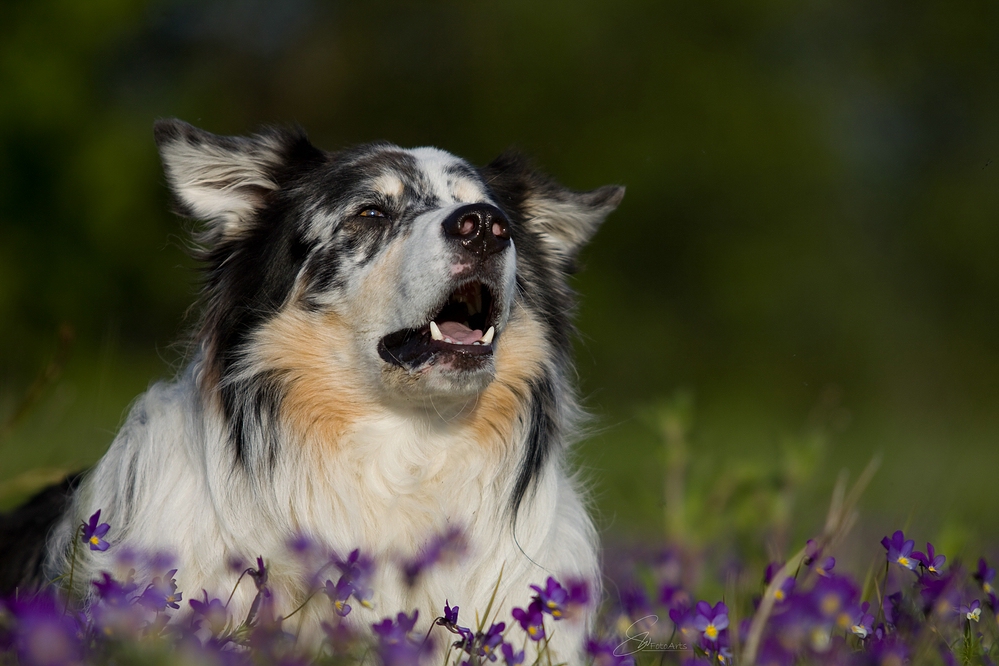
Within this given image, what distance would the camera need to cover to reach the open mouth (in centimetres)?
351

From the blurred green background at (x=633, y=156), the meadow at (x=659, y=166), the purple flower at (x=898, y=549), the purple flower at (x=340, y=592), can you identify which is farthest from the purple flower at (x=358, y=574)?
the blurred green background at (x=633, y=156)

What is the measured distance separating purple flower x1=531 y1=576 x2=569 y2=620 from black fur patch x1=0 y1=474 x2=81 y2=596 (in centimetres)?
224

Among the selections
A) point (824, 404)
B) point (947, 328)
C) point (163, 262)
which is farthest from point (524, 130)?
point (824, 404)

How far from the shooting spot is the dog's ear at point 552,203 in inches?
173

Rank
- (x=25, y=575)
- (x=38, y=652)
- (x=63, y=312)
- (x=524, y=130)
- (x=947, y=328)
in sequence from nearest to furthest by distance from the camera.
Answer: (x=38, y=652)
(x=25, y=575)
(x=63, y=312)
(x=524, y=130)
(x=947, y=328)

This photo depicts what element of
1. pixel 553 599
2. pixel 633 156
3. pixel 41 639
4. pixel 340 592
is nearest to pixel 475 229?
pixel 553 599

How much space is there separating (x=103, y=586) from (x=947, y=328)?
28.0m

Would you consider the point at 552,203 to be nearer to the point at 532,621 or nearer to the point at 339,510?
the point at 339,510

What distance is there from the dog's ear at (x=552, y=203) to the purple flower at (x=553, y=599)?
80.6 inches

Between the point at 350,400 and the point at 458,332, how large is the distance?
453mm

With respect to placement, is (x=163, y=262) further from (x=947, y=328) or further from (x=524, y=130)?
(x=947, y=328)

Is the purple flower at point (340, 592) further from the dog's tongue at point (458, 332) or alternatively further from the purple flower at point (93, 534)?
the dog's tongue at point (458, 332)

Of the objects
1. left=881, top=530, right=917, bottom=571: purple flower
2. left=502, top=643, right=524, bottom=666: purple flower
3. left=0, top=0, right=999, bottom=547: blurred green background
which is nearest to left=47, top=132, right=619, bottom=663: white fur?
left=502, top=643, right=524, bottom=666: purple flower

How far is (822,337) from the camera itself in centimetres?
2311
